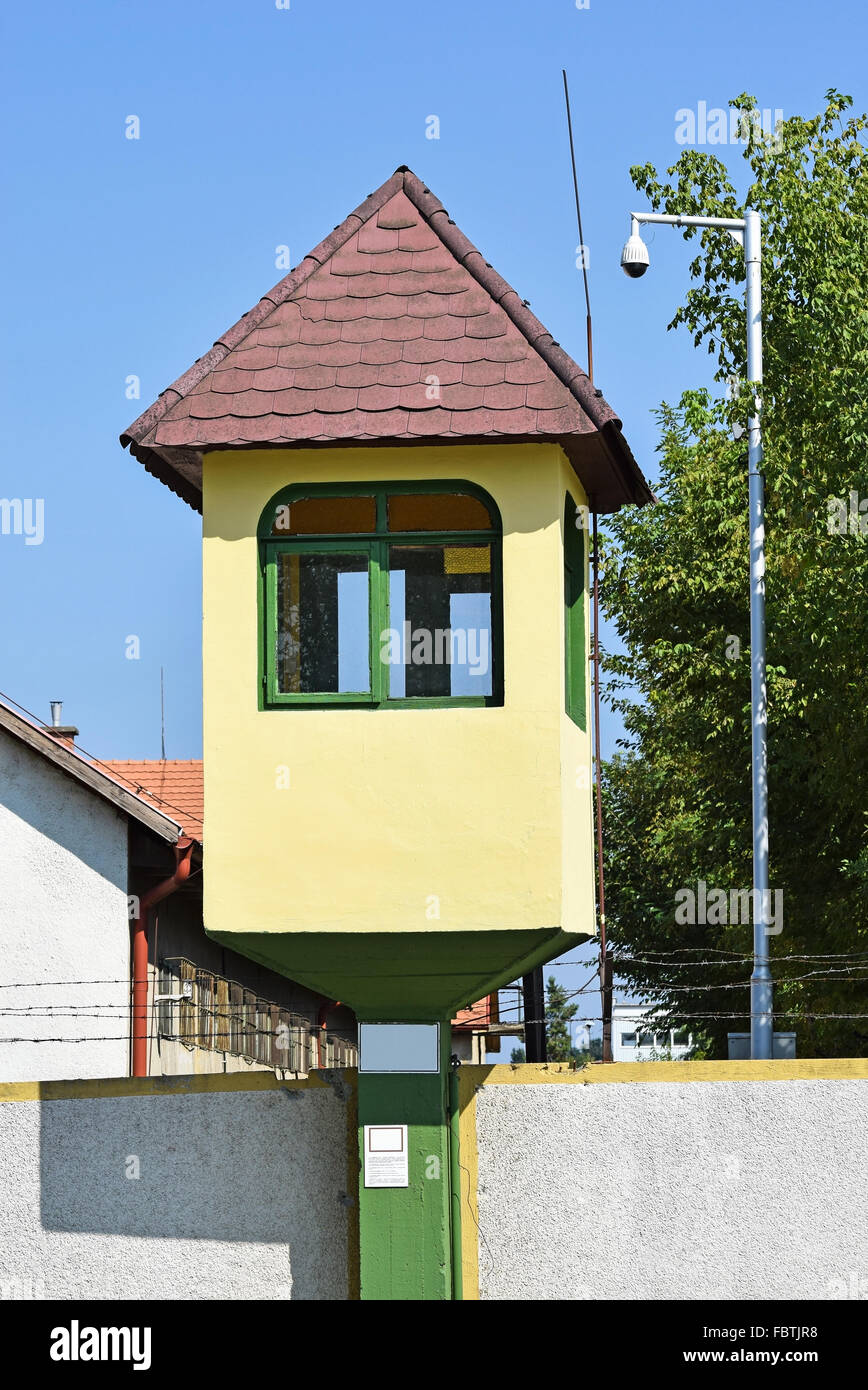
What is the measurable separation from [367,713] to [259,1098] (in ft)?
8.43

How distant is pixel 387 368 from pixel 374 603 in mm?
1293

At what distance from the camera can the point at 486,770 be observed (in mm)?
9875

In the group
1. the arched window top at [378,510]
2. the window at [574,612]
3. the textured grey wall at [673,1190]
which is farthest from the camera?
the window at [574,612]

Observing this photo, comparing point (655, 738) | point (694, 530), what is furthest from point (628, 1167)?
point (655, 738)

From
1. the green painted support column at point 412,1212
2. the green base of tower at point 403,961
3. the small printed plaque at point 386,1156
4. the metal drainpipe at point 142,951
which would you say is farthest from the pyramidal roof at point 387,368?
the metal drainpipe at point 142,951

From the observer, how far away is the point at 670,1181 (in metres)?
10.8

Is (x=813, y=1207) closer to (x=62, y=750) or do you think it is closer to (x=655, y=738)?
(x=62, y=750)

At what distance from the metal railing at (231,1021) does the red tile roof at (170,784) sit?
157 cm

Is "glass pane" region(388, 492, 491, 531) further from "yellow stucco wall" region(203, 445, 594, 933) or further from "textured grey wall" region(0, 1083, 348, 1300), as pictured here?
"textured grey wall" region(0, 1083, 348, 1300)

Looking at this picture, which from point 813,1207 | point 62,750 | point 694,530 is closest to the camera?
point 813,1207

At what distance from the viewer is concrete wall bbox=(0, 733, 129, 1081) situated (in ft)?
58.1

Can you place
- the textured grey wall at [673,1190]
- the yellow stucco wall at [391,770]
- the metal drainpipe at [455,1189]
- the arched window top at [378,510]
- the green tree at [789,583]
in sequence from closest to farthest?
the yellow stucco wall at [391,770], the arched window top at [378,510], the metal drainpipe at [455,1189], the textured grey wall at [673,1190], the green tree at [789,583]

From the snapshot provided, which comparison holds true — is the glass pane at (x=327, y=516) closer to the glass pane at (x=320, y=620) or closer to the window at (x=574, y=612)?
the glass pane at (x=320, y=620)

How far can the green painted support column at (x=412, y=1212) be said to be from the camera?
10.4m
